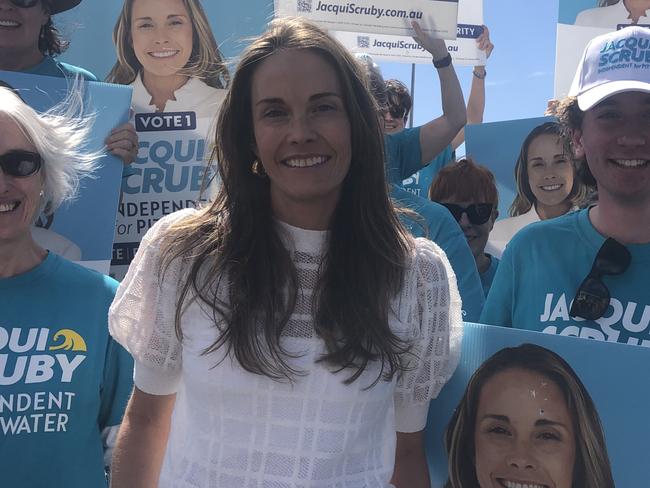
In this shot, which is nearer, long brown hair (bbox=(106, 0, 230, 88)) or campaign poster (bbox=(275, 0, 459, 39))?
long brown hair (bbox=(106, 0, 230, 88))

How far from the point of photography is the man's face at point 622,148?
6.52 ft

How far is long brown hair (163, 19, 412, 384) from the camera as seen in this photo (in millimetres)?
1565

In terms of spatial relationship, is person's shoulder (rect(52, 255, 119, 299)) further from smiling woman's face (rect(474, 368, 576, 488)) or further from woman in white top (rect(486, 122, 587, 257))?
woman in white top (rect(486, 122, 587, 257))

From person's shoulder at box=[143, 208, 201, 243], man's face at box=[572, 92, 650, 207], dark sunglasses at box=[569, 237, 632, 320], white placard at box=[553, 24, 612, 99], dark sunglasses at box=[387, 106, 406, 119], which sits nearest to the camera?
person's shoulder at box=[143, 208, 201, 243]

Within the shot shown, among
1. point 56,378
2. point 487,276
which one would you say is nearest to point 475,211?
point 487,276

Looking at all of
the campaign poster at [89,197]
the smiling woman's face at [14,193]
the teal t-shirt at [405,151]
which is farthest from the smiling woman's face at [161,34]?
the smiling woman's face at [14,193]

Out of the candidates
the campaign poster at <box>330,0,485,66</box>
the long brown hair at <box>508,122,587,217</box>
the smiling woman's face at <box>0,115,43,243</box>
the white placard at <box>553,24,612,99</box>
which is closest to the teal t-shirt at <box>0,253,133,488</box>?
the smiling woman's face at <box>0,115,43,243</box>

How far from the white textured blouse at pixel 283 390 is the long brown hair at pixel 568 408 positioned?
0.62ft

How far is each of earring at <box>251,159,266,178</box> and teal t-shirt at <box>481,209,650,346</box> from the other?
2.77 feet

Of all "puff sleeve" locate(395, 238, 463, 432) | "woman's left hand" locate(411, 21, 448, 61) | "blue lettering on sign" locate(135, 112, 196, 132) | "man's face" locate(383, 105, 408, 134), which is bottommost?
"puff sleeve" locate(395, 238, 463, 432)

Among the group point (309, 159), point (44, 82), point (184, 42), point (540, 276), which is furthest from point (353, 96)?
point (184, 42)

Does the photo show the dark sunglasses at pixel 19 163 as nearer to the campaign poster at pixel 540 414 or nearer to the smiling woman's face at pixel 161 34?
the smiling woman's face at pixel 161 34

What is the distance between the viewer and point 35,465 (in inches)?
78.9

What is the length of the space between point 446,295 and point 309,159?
18.5 inches
